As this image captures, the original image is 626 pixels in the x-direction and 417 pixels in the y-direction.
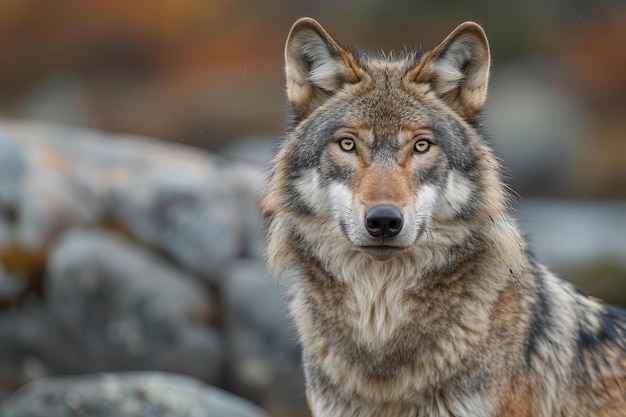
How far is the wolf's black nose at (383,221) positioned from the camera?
13.3 ft

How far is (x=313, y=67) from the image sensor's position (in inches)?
185

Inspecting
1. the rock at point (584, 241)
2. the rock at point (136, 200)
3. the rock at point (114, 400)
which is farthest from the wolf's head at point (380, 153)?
the rock at point (584, 241)

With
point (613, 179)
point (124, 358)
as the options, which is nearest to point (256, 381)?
point (124, 358)

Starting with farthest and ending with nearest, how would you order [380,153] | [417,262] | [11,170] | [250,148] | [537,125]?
[250,148] < [537,125] < [11,170] < [417,262] < [380,153]

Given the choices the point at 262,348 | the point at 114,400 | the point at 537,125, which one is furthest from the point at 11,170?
the point at 537,125

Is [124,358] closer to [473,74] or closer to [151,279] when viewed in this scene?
[151,279]

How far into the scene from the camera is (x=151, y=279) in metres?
8.59

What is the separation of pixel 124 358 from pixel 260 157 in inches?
247

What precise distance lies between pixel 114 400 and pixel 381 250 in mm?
2986

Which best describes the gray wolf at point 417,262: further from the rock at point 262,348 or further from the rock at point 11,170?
the rock at point 11,170

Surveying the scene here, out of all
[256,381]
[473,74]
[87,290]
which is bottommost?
[256,381]

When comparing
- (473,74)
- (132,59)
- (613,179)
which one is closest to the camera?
(473,74)

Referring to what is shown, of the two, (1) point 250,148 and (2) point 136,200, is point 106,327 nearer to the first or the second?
(2) point 136,200

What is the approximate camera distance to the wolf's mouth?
13.7 ft
